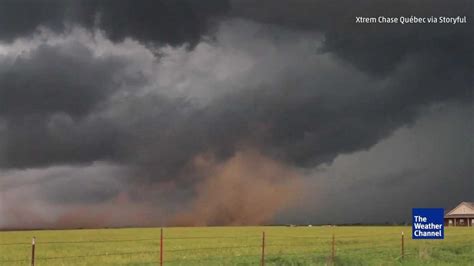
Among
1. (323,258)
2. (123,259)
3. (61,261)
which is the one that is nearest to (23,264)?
(61,261)

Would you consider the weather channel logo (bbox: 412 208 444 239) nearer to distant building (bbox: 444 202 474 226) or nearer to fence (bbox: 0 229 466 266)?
fence (bbox: 0 229 466 266)

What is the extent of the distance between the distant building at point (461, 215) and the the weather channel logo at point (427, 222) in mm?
118479

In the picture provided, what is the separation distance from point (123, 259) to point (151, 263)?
8.79 ft

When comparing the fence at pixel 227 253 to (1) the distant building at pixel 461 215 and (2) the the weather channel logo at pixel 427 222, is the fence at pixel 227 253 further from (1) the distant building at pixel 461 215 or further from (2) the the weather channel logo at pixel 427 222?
(1) the distant building at pixel 461 215

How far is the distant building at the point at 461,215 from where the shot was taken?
14488 centimetres

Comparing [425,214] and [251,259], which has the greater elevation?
[425,214]

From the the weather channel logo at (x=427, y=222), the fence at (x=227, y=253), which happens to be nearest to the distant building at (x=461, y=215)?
the fence at (x=227, y=253)

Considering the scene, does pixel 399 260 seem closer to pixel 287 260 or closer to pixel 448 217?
pixel 287 260

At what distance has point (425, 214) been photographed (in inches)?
1307

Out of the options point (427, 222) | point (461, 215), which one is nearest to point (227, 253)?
point (427, 222)

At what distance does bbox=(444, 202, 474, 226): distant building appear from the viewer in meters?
145

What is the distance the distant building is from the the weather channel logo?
389ft

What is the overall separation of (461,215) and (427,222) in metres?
Answer: 120

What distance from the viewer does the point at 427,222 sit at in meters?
33.0
